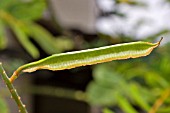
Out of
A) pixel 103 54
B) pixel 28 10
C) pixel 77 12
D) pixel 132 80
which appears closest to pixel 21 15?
pixel 28 10

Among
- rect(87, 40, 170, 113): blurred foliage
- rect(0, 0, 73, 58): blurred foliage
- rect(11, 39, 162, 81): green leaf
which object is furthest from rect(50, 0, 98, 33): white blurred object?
rect(11, 39, 162, 81): green leaf

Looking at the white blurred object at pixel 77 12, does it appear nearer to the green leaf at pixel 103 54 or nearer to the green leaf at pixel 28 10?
the green leaf at pixel 28 10

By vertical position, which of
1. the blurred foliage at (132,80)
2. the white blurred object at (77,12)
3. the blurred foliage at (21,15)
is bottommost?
the white blurred object at (77,12)

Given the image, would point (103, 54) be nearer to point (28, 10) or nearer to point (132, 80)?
point (28, 10)

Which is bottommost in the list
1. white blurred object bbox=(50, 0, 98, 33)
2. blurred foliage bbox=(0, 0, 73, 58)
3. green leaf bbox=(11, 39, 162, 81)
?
white blurred object bbox=(50, 0, 98, 33)

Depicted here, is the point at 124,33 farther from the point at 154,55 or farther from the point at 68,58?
the point at 68,58

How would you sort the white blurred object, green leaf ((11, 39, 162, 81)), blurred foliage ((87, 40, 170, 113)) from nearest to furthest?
green leaf ((11, 39, 162, 81)) < blurred foliage ((87, 40, 170, 113)) < the white blurred object

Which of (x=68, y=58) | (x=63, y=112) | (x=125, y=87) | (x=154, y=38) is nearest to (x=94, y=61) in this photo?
(x=68, y=58)

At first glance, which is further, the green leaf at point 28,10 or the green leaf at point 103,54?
the green leaf at point 28,10

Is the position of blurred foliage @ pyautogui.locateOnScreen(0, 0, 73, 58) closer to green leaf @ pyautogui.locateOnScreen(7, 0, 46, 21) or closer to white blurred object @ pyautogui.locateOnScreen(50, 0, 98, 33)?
green leaf @ pyautogui.locateOnScreen(7, 0, 46, 21)

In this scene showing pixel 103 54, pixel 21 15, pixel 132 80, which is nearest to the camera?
pixel 103 54

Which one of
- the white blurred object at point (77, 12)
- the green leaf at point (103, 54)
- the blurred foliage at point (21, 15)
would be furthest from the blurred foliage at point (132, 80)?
the white blurred object at point (77, 12)
